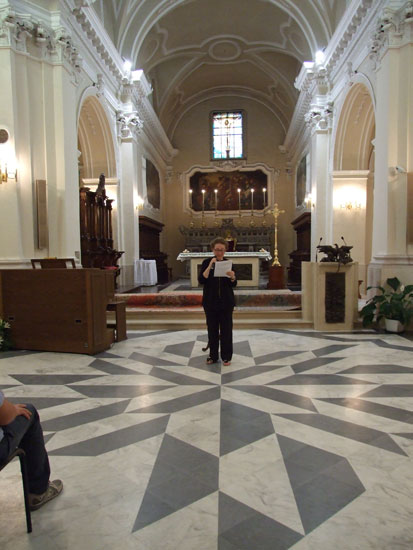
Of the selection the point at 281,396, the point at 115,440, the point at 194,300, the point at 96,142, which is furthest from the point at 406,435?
the point at 96,142

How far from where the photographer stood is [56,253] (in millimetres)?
8836

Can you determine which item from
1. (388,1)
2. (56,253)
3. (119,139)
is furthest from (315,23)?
(56,253)

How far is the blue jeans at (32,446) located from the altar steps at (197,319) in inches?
225

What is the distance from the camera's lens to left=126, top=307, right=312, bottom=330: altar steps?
7961 millimetres

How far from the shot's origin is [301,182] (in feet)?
58.5

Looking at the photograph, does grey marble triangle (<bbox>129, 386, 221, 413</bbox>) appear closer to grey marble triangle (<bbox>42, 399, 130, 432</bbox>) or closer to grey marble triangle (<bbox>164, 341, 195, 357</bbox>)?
grey marble triangle (<bbox>42, 399, 130, 432</bbox>)

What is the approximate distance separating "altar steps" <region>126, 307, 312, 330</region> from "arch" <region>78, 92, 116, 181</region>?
6.70m

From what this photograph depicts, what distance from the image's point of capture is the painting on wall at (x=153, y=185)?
17.2 metres

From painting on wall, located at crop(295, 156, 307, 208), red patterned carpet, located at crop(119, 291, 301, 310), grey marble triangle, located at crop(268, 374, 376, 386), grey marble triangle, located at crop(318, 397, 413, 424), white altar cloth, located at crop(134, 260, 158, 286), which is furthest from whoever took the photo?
painting on wall, located at crop(295, 156, 307, 208)

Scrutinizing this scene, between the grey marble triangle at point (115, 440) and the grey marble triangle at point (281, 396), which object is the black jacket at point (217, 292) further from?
the grey marble triangle at point (115, 440)

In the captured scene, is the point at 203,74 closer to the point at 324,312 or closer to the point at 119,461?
the point at 324,312

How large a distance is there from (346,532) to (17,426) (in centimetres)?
180

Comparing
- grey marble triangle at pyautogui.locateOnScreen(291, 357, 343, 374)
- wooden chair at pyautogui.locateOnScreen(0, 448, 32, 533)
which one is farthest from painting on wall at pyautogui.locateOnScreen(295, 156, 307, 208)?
wooden chair at pyautogui.locateOnScreen(0, 448, 32, 533)

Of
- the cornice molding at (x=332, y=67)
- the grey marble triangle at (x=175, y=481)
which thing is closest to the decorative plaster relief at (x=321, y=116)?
the cornice molding at (x=332, y=67)
